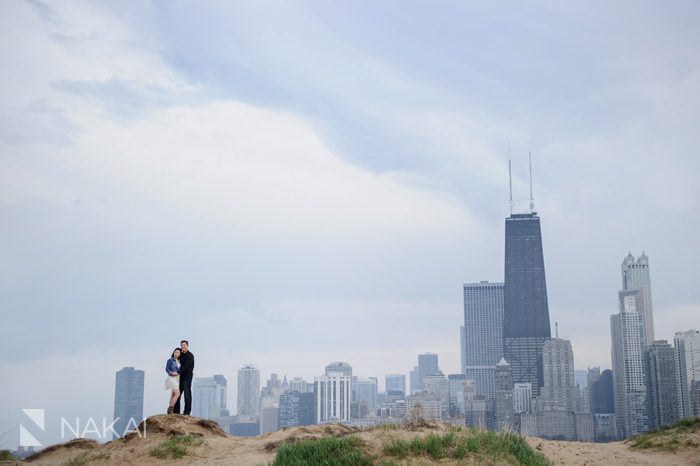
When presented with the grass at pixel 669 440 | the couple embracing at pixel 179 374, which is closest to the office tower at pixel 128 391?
the couple embracing at pixel 179 374

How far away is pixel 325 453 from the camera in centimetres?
1695

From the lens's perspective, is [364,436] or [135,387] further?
[135,387]

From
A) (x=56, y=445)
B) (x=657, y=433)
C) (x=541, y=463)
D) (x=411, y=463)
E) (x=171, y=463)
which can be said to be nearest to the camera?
(x=411, y=463)

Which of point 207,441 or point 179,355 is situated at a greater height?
point 179,355

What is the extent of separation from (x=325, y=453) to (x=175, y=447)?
16.6ft

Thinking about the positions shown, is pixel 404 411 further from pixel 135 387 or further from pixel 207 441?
pixel 135 387

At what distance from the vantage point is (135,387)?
120 m

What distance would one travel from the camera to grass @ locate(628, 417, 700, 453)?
72.8 ft

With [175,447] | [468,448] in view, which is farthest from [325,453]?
[175,447]

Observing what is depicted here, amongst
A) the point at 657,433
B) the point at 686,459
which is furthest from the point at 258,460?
the point at 657,433

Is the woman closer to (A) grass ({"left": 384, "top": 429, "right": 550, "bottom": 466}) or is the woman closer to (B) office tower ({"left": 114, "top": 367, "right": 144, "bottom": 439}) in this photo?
(A) grass ({"left": 384, "top": 429, "right": 550, "bottom": 466})

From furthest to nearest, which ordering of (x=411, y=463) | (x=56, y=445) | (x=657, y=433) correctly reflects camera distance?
(x=657, y=433)
(x=56, y=445)
(x=411, y=463)

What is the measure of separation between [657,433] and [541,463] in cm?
1033

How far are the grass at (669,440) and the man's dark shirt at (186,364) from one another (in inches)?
565
